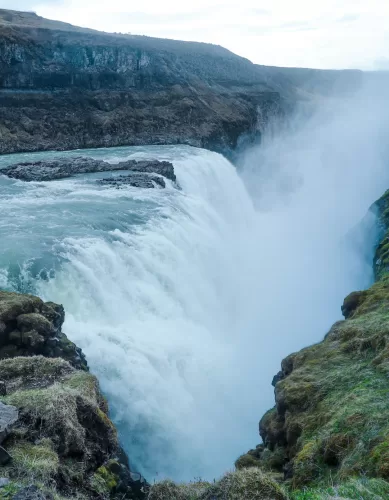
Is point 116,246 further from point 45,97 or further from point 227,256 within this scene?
point 45,97

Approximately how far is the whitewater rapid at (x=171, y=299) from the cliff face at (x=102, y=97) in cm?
1830

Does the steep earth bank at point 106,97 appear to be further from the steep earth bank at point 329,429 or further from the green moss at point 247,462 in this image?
the green moss at point 247,462

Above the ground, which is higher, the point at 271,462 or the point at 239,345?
the point at 239,345

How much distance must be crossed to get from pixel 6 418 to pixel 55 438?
715 mm

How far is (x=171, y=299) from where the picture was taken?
17703 mm

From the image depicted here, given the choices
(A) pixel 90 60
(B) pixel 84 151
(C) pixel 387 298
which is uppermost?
(A) pixel 90 60

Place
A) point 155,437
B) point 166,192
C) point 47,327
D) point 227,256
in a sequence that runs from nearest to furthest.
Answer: point 47,327, point 155,437, point 227,256, point 166,192

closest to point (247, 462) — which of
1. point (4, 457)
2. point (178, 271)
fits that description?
point (4, 457)

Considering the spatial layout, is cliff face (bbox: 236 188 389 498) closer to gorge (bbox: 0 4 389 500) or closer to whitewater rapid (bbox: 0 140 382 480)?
gorge (bbox: 0 4 389 500)

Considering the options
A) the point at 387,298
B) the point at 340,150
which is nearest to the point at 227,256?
the point at 387,298

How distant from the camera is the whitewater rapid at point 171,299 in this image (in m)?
12.9

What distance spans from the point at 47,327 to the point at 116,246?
23.8ft

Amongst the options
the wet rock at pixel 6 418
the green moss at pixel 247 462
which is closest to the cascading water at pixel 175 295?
the green moss at pixel 247 462

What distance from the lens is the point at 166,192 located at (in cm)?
2727
